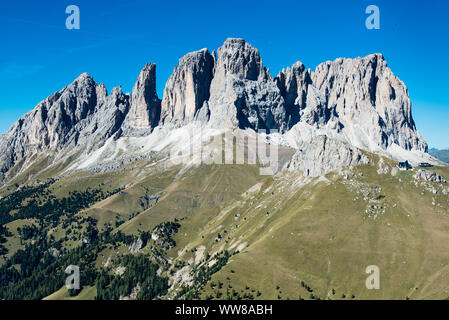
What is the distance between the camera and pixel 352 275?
19050 centimetres

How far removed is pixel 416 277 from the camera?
181 meters
